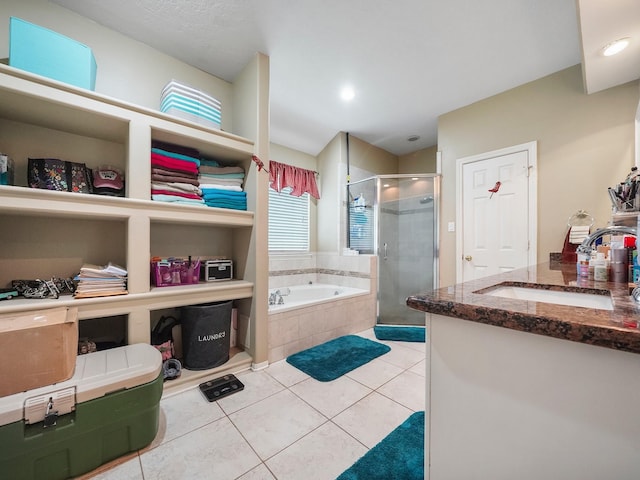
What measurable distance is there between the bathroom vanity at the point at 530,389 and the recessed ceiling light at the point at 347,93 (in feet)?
8.71

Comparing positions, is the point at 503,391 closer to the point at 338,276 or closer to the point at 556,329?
the point at 556,329

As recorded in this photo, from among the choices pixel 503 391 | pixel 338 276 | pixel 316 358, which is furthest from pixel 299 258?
pixel 503 391

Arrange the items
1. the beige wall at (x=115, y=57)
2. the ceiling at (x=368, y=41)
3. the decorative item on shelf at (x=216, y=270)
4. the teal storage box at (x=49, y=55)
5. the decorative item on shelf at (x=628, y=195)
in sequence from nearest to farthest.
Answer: the decorative item on shelf at (x=628, y=195) < the teal storage box at (x=49, y=55) < the beige wall at (x=115, y=57) < the ceiling at (x=368, y=41) < the decorative item on shelf at (x=216, y=270)

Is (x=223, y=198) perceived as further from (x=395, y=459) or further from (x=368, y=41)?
(x=395, y=459)

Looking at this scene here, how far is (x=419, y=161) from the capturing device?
4.35m

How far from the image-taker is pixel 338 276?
3605mm

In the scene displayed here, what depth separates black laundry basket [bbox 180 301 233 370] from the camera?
1.84m

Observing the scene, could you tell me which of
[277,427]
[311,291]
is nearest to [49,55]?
[277,427]

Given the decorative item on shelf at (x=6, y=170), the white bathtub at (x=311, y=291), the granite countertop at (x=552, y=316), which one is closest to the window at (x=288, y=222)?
the white bathtub at (x=311, y=291)

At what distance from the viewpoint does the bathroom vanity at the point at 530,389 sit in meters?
0.47

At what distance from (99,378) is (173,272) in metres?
0.87

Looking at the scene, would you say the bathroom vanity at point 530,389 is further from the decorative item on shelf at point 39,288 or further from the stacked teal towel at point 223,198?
the decorative item on shelf at point 39,288

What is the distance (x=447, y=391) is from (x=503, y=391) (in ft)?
0.45

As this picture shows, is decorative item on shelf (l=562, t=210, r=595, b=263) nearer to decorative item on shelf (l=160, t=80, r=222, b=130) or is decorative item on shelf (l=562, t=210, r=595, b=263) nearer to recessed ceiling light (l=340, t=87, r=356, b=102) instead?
recessed ceiling light (l=340, t=87, r=356, b=102)
